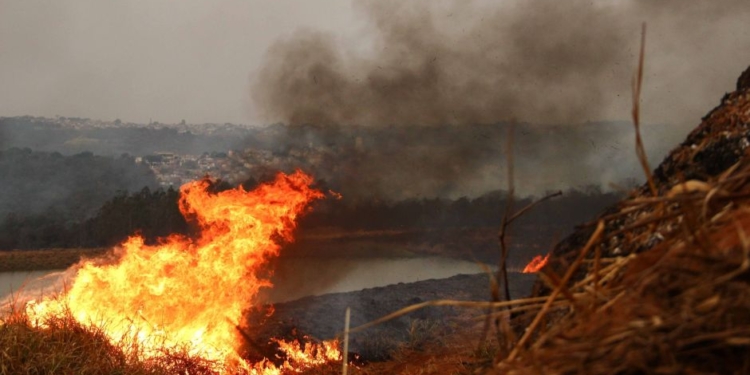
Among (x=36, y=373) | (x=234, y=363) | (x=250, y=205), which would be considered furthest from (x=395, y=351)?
(x=36, y=373)

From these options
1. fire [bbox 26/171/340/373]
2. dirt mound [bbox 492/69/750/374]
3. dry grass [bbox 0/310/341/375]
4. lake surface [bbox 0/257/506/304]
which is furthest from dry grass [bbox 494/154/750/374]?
lake surface [bbox 0/257/506/304]

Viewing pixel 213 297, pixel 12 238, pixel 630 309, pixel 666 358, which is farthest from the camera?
pixel 12 238

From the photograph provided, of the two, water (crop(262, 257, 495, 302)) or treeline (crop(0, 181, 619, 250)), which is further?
treeline (crop(0, 181, 619, 250))

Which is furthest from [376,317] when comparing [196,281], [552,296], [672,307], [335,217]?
[672,307]

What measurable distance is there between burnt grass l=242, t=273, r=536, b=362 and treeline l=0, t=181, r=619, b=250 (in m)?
4.67

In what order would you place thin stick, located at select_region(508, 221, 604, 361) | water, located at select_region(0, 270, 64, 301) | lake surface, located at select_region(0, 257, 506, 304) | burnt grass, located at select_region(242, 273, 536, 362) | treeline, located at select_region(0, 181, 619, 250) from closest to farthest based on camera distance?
thin stick, located at select_region(508, 221, 604, 361), water, located at select_region(0, 270, 64, 301), burnt grass, located at select_region(242, 273, 536, 362), lake surface, located at select_region(0, 257, 506, 304), treeline, located at select_region(0, 181, 619, 250)

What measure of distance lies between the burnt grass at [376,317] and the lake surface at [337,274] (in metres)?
1.16

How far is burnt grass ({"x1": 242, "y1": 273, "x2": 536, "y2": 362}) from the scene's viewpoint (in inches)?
396

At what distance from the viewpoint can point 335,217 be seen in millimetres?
17359

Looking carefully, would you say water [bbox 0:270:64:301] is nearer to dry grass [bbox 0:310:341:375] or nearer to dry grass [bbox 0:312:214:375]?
dry grass [bbox 0:310:341:375]

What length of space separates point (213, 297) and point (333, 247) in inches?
→ 244

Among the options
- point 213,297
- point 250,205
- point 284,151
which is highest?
point 284,151

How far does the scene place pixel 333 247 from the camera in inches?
659

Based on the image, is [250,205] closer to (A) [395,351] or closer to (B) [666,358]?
(A) [395,351]
